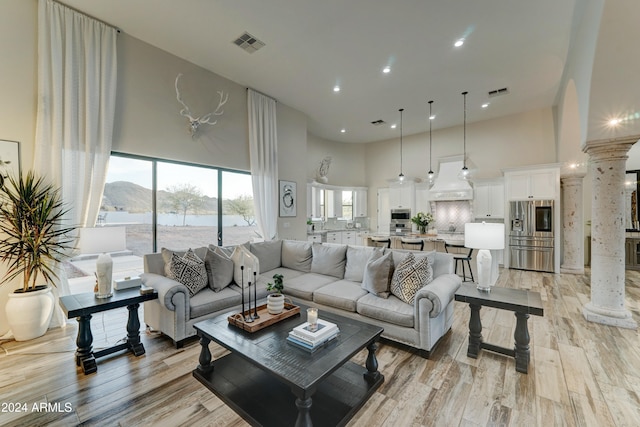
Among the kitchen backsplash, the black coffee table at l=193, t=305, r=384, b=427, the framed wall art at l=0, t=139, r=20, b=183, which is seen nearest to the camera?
the black coffee table at l=193, t=305, r=384, b=427

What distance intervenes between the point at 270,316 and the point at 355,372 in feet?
2.98

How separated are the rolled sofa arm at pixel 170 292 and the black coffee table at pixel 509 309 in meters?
2.84

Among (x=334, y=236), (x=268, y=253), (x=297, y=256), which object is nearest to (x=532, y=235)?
(x=334, y=236)

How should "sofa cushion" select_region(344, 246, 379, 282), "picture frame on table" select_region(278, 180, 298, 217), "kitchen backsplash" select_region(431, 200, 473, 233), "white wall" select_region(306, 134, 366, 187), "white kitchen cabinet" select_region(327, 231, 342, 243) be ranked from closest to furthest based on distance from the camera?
"sofa cushion" select_region(344, 246, 379, 282) < "picture frame on table" select_region(278, 180, 298, 217) < "kitchen backsplash" select_region(431, 200, 473, 233) < "white kitchen cabinet" select_region(327, 231, 342, 243) < "white wall" select_region(306, 134, 366, 187)

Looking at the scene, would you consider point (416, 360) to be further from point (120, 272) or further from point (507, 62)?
point (507, 62)

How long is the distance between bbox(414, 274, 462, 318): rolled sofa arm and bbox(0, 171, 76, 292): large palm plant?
4.04 meters

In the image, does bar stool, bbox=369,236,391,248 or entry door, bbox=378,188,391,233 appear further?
entry door, bbox=378,188,391,233

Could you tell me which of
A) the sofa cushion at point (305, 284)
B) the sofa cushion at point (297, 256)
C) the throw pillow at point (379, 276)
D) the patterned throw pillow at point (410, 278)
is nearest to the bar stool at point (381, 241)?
the sofa cushion at point (297, 256)

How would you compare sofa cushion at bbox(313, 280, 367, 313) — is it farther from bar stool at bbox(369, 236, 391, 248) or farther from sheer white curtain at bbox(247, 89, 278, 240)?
sheer white curtain at bbox(247, 89, 278, 240)

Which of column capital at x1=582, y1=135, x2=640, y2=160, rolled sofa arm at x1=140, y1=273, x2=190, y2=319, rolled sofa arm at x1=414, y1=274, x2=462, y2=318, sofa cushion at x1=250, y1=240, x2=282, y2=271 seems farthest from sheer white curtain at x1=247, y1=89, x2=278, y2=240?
column capital at x1=582, y1=135, x2=640, y2=160

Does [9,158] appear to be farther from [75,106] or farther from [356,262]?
[356,262]

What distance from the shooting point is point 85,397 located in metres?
2.11

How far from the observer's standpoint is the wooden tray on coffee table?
7.28 feet

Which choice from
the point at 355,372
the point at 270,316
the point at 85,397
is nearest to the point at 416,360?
the point at 355,372
